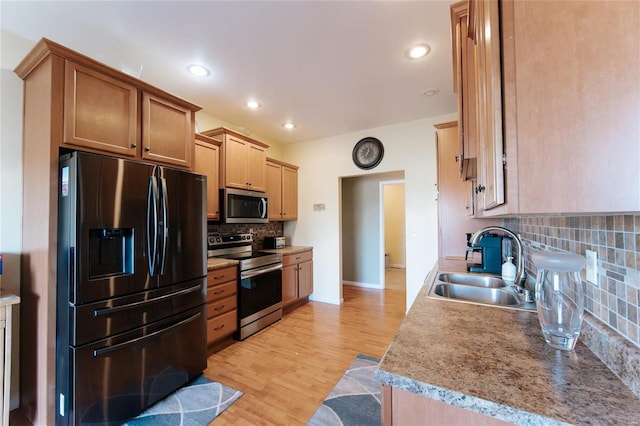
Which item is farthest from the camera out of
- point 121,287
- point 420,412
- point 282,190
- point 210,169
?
point 282,190

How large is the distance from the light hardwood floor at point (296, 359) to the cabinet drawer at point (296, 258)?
72cm

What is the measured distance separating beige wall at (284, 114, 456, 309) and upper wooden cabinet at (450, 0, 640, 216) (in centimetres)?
301

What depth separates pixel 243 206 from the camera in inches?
128

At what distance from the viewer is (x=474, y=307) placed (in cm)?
121

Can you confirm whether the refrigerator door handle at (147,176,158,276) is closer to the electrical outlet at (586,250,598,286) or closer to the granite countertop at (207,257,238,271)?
the granite countertop at (207,257,238,271)

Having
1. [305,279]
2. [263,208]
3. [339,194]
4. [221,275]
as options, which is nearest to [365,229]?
[339,194]

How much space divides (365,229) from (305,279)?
1783 millimetres

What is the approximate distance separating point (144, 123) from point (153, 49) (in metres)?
0.59

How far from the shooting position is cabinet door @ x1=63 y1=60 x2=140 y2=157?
5.07 ft

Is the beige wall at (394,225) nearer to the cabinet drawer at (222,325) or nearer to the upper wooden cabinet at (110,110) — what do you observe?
the cabinet drawer at (222,325)

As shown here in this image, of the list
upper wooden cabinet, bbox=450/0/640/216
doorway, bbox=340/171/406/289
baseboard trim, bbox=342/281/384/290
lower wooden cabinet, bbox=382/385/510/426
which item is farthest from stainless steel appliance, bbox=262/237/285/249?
upper wooden cabinet, bbox=450/0/640/216

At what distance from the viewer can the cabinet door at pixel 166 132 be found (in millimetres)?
1923

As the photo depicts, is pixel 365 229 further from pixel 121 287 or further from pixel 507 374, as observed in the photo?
pixel 507 374

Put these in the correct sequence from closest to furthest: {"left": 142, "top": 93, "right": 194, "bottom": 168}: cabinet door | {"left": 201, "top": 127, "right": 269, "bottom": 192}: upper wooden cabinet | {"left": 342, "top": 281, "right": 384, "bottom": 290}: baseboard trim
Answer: {"left": 142, "top": 93, "right": 194, "bottom": 168}: cabinet door
{"left": 201, "top": 127, "right": 269, "bottom": 192}: upper wooden cabinet
{"left": 342, "top": 281, "right": 384, "bottom": 290}: baseboard trim
